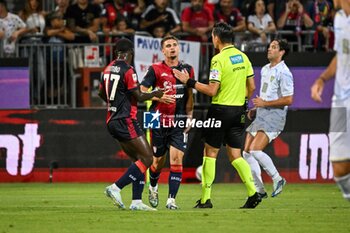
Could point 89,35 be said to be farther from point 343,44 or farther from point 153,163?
point 343,44

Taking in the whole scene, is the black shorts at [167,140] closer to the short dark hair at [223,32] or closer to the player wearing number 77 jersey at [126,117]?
the player wearing number 77 jersey at [126,117]

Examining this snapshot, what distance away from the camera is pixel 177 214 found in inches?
529

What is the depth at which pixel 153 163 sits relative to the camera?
51.0 feet

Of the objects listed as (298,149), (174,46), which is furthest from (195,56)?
(174,46)

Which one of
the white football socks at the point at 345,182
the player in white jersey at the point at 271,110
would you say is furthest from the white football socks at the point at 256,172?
the white football socks at the point at 345,182

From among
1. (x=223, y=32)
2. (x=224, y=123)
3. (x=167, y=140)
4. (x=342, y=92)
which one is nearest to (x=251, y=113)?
(x=167, y=140)

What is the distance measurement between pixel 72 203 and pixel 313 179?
23.4 feet

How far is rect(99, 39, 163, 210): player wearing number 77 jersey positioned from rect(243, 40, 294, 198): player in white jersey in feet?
10.5

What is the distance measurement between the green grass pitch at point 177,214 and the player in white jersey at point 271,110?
19.1 inches

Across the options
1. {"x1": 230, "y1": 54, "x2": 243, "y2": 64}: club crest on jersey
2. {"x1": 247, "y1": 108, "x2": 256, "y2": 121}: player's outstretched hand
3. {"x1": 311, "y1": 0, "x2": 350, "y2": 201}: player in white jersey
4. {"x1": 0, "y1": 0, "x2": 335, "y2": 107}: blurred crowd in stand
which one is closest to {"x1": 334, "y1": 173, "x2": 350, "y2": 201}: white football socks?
{"x1": 311, "y1": 0, "x2": 350, "y2": 201}: player in white jersey

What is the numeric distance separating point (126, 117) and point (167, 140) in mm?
1134

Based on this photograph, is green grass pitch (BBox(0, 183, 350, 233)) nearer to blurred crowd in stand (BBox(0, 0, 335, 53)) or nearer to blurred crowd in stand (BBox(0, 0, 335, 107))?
blurred crowd in stand (BBox(0, 0, 335, 107))

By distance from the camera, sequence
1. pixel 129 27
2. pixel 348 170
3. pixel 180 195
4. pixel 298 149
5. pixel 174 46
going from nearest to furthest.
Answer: pixel 348 170, pixel 174 46, pixel 180 195, pixel 298 149, pixel 129 27

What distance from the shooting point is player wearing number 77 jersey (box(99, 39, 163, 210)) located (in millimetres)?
14289
